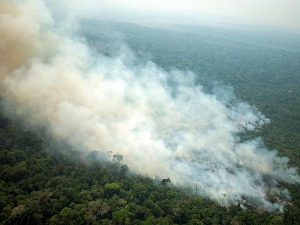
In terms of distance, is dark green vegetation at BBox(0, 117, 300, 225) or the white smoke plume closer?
dark green vegetation at BBox(0, 117, 300, 225)

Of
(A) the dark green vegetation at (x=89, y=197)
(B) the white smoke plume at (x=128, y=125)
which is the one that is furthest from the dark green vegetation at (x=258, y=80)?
(A) the dark green vegetation at (x=89, y=197)

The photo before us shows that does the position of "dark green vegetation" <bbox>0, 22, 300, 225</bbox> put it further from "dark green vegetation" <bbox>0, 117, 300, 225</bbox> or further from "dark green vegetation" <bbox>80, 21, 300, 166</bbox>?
"dark green vegetation" <bbox>80, 21, 300, 166</bbox>

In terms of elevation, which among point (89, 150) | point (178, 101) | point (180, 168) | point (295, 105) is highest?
point (295, 105)

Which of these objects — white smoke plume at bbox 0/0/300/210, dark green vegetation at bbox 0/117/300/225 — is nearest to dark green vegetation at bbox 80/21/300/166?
white smoke plume at bbox 0/0/300/210

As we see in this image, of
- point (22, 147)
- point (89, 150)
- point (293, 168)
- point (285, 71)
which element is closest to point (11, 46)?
point (22, 147)

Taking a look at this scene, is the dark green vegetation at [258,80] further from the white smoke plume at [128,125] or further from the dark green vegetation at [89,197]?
the dark green vegetation at [89,197]

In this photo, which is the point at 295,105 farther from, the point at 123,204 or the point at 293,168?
the point at 123,204
